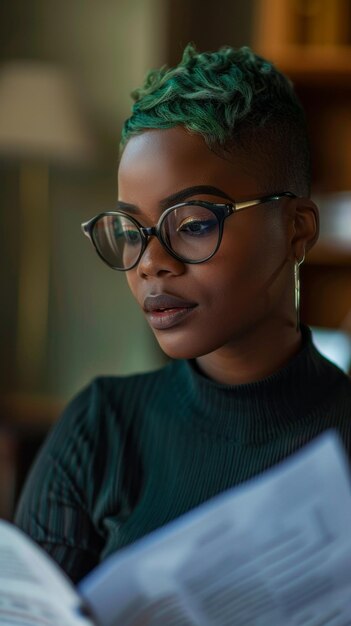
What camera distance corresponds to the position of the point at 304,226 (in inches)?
31.0

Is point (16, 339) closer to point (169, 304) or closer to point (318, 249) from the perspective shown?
point (318, 249)

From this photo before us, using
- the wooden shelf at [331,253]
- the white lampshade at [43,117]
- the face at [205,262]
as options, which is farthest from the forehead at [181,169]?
the white lampshade at [43,117]

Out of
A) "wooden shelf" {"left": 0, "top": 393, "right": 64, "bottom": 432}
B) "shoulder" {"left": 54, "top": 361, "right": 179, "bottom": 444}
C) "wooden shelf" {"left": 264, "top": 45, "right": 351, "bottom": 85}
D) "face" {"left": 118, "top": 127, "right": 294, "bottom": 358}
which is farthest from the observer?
"wooden shelf" {"left": 0, "top": 393, "right": 64, "bottom": 432}

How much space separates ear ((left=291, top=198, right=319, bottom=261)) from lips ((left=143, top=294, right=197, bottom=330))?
0.38 feet

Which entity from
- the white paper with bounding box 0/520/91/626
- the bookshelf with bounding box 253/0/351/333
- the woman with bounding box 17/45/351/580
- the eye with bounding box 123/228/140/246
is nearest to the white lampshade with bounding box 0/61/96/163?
the bookshelf with bounding box 253/0/351/333

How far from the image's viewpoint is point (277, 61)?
2.86 meters

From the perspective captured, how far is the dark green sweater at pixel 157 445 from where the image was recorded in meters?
0.82

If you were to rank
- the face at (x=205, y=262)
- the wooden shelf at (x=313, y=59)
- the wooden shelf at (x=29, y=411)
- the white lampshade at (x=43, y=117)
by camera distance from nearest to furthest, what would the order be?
the face at (x=205, y=262) → the wooden shelf at (x=313, y=59) → the wooden shelf at (x=29, y=411) → the white lampshade at (x=43, y=117)

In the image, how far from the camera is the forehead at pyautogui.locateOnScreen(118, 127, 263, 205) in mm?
732

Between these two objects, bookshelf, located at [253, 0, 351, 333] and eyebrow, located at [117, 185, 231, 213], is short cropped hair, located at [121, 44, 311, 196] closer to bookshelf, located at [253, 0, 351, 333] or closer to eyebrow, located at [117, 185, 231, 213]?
eyebrow, located at [117, 185, 231, 213]

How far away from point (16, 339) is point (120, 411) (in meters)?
2.66

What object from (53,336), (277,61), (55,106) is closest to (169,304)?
(277,61)

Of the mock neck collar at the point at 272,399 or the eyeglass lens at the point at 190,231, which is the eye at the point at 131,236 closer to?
the eyeglass lens at the point at 190,231

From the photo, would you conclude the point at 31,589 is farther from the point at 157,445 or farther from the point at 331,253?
the point at 331,253
